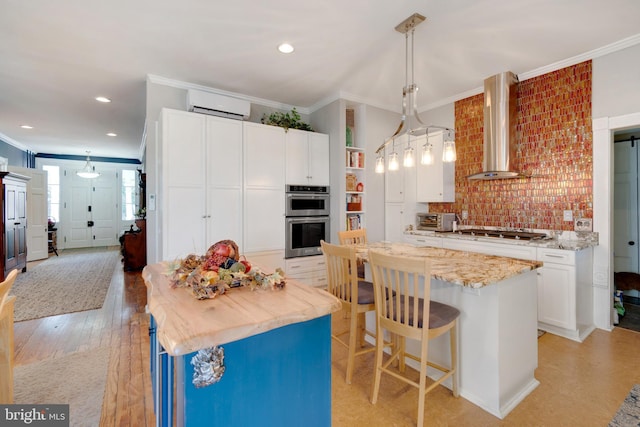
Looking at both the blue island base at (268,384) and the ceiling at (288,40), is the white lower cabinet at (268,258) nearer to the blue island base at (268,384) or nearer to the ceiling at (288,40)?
the ceiling at (288,40)

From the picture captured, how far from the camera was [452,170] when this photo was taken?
166 inches

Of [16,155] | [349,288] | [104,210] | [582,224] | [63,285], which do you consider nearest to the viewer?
[349,288]

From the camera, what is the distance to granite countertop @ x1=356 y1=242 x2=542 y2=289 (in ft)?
5.40

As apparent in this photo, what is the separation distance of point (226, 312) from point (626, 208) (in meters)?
5.24

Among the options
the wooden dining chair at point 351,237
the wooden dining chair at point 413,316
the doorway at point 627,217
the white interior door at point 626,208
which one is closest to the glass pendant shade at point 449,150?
the wooden dining chair at point 413,316

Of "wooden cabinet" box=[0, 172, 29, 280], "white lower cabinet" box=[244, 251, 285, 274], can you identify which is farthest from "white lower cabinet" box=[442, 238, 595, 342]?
"wooden cabinet" box=[0, 172, 29, 280]

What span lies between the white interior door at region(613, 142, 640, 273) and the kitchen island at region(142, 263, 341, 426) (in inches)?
190

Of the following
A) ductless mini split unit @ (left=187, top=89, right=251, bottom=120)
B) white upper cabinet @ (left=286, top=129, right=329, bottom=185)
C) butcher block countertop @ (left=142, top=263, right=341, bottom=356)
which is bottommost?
butcher block countertop @ (left=142, top=263, right=341, bottom=356)

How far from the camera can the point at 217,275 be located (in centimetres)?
125

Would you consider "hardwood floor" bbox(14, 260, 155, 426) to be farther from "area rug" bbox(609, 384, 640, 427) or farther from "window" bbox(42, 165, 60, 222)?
"window" bbox(42, 165, 60, 222)

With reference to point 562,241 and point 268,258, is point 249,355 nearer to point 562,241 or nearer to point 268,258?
point 268,258

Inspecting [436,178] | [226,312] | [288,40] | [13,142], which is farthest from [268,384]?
[13,142]

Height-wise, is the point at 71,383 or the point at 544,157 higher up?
the point at 544,157

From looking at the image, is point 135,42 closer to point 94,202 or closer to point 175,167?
point 175,167
